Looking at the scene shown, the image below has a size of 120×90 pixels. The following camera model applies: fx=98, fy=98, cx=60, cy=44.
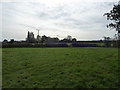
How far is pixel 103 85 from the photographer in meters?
3.46

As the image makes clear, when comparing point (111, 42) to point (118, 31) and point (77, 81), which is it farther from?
point (77, 81)

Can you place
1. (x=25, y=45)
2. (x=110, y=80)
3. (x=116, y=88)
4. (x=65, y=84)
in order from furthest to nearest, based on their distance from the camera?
(x=25, y=45)
(x=110, y=80)
(x=65, y=84)
(x=116, y=88)

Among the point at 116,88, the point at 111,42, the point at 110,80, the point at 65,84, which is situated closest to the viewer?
the point at 116,88

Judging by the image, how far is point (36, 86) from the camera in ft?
11.4

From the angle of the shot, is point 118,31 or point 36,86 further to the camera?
point 118,31

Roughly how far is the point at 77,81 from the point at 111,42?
754cm

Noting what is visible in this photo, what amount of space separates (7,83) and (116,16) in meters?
11.0

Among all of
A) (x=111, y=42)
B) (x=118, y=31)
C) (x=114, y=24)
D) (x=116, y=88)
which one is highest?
(x=114, y=24)

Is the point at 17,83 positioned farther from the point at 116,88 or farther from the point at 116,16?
the point at 116,16

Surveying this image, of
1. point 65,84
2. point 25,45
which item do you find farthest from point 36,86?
point 25,45

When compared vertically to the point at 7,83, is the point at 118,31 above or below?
above

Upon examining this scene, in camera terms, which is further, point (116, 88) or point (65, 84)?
point (65, 84)

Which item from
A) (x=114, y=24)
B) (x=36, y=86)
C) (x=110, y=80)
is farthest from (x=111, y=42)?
(x=36, y=86)

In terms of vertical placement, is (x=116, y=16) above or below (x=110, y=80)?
above
